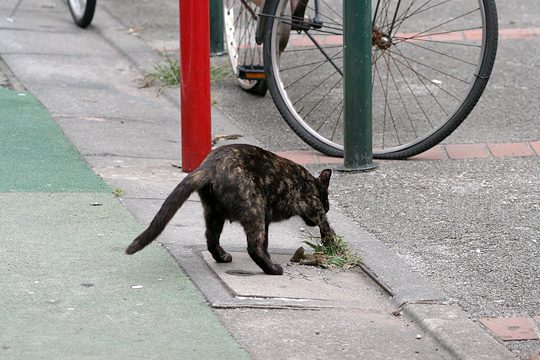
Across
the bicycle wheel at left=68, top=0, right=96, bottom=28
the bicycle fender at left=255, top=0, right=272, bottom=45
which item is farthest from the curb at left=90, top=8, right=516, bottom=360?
the bicycle wheel at left=68, top=0, right=96, bottom=28

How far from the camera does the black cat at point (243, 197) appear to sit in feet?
15.9

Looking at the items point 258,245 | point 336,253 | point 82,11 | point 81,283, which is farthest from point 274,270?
point 82,11

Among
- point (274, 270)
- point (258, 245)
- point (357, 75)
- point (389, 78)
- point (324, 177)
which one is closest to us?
point (258, 245)

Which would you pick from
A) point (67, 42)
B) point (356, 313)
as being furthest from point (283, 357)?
point (67, 42)

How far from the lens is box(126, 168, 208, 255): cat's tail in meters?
4.81

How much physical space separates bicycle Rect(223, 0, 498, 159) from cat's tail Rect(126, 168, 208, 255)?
215 centimetres

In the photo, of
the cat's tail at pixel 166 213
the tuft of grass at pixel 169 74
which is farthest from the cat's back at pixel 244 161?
the tuft of grass at pixel 169 74

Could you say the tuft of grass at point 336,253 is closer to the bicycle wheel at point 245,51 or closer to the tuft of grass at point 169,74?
the bicycle wheel at point 245,51

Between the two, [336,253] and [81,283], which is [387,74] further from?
[81,283]

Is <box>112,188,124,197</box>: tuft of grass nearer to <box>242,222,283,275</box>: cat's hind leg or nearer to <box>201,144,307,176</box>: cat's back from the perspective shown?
<box>201,144,307,176</box>: cat's back

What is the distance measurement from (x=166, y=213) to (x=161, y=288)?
32 centimetres

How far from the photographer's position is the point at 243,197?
16.0 feet

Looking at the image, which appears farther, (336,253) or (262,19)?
(262,19)

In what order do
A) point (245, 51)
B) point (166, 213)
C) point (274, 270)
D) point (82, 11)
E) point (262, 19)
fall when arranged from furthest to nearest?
point (82, 11), point (245, 51), point (262, 19), point (274, 270), point (166, 213)
